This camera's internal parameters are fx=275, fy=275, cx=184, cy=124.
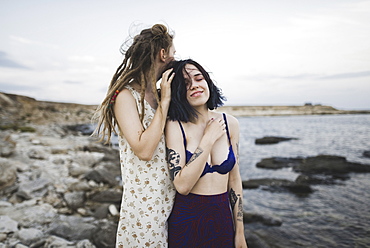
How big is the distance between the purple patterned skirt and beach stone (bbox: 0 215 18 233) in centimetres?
399

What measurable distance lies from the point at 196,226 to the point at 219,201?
0.29m

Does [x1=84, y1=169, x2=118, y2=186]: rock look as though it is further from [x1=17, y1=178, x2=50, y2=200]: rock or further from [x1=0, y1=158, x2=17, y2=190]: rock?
[x1=0, y1=158, x2=17, y2=190]: rock

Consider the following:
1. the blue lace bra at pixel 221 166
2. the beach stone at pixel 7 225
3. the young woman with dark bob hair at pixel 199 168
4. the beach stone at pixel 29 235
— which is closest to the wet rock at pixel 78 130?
the beach stone at pixel 7 225

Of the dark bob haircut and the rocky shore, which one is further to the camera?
the rocky shore

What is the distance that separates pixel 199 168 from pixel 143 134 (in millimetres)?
531

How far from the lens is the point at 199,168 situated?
2234 millimetres

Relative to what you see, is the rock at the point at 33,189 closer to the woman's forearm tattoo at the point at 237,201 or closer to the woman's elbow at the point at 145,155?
the woman's elbow at the point at 145,155

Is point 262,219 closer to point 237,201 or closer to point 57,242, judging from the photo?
point 57,242

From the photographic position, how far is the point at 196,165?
2.23m

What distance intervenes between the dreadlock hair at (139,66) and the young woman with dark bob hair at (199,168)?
23 cm

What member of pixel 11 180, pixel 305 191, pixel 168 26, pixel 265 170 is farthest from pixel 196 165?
pixel 265 170

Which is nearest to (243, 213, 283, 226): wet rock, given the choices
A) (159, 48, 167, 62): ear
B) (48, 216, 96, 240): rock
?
(48, 216, 96, 240): rock

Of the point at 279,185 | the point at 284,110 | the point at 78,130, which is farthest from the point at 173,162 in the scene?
the point at 284,110

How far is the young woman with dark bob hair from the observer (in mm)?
2314
